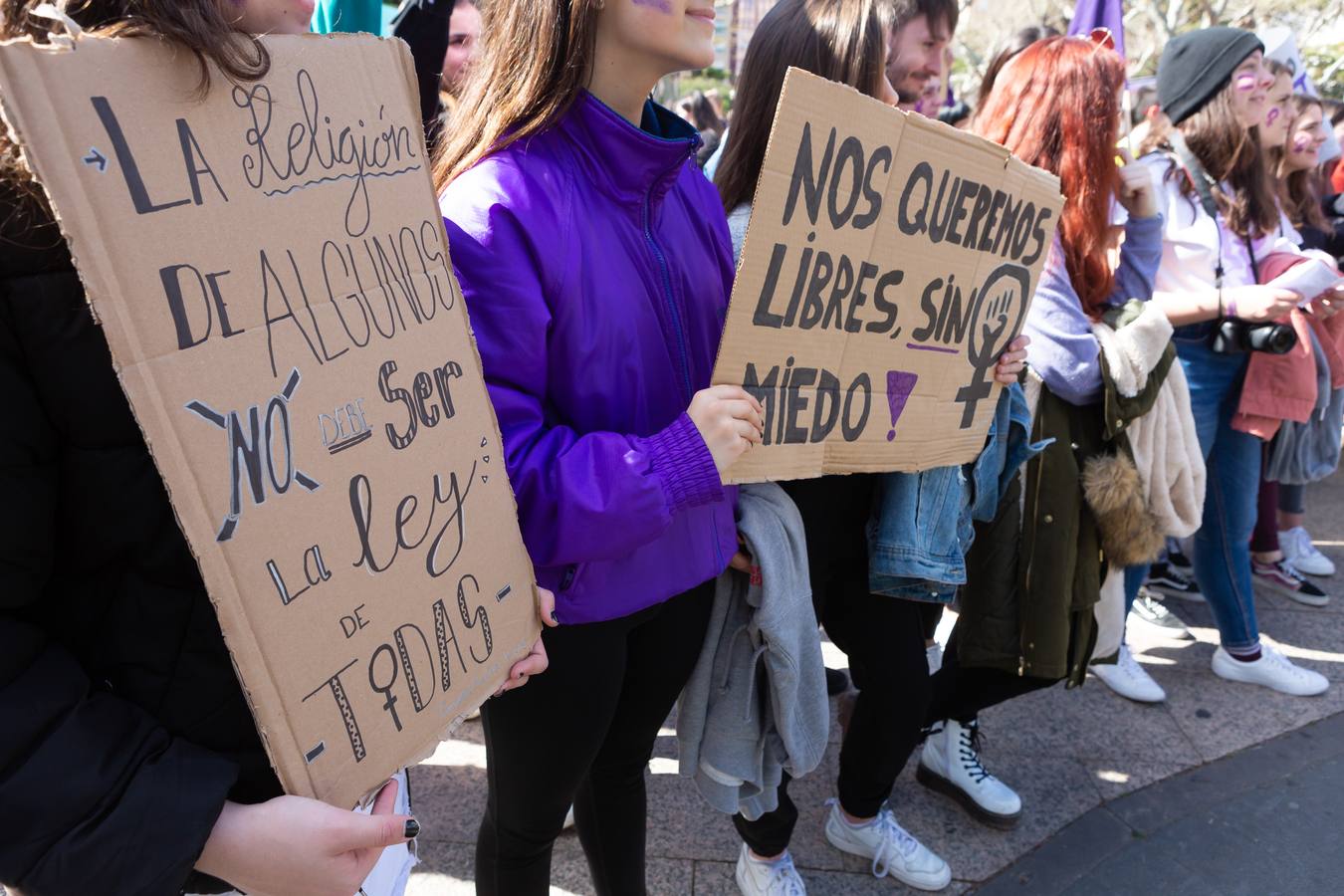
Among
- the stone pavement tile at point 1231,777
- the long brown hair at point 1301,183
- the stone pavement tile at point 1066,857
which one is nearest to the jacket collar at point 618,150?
the stone pavement tile at point 1066,857

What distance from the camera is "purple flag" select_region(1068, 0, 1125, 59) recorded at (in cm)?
338

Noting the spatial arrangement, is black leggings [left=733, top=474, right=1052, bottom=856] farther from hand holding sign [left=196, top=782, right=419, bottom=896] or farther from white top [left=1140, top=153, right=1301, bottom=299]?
white top [left=1140, top=153, right=1301, bottom=299]

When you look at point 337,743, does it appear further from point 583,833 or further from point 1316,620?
point 1316,620

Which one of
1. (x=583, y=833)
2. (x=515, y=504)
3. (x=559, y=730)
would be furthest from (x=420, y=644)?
(x=583, y=833)

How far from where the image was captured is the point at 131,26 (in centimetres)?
78

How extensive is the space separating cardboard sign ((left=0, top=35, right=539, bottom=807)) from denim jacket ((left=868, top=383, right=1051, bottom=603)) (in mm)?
986

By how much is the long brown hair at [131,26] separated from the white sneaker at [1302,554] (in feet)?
15.2

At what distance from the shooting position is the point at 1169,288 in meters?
2.86

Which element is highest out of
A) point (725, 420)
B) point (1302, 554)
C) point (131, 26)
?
point (131, 26)

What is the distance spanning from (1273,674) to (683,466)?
9.56 feet

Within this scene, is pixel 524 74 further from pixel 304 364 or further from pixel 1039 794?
pixel 1039 794

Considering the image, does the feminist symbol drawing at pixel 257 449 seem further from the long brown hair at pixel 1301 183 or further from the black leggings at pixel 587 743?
the long brown hair at pixel 1301 183

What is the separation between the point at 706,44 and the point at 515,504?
2.62ft

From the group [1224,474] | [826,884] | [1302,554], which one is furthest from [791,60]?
[1302,554]
